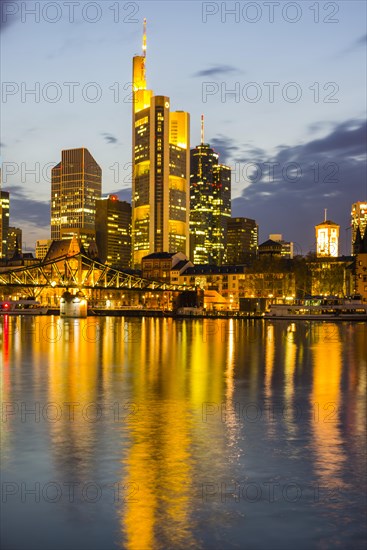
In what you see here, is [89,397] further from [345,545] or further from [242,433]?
[345,545]

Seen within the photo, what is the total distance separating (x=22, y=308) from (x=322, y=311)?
220 feet

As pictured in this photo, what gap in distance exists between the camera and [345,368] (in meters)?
38.1

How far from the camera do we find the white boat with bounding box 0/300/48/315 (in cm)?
14138

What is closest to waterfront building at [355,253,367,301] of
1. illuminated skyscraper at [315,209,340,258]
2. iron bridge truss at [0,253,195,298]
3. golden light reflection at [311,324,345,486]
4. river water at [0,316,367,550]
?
iron bridge truss at [0,253,195,298]

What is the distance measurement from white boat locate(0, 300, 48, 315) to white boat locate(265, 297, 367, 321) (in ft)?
164

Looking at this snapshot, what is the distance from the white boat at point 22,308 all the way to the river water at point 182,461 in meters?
110

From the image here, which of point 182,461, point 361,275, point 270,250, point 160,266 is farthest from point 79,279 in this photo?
point 182,461

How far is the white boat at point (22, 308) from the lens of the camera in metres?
141

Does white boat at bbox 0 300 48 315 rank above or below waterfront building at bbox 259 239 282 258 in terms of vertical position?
below

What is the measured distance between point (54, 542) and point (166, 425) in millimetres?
9178

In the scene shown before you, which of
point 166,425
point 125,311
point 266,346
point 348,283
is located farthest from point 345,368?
point 348,283

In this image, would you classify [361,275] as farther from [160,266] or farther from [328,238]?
[328,238]

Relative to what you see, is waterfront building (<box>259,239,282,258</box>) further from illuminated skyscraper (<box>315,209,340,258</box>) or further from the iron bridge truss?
the iron bridge truss

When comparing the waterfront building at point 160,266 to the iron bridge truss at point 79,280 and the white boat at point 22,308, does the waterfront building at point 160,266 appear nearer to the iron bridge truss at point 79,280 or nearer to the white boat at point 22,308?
the iron bridge truss at point 79,280
